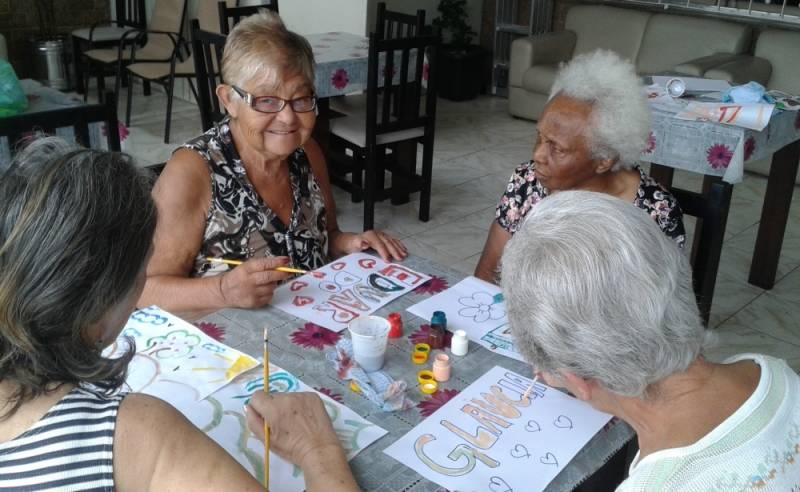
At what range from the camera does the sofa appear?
517 cm

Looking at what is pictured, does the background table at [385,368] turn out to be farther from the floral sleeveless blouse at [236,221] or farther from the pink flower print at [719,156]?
the pink flower print at [719,156]

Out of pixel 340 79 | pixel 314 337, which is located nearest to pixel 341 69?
pixel 340 79

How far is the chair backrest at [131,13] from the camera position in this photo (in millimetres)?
6402

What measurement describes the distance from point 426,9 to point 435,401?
18.4ft

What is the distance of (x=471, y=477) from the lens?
42.5 inches

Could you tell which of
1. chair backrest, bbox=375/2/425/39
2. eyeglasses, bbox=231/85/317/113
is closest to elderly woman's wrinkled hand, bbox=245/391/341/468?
eyeglasses, bbox=231/85/317/113

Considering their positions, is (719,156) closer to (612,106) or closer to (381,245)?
(612,106)

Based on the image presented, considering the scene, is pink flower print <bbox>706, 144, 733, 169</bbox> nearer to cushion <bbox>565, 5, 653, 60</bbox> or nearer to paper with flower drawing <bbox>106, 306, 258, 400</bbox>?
paper with flower drawing <bbox>106, 306, 258, 400</bbox>

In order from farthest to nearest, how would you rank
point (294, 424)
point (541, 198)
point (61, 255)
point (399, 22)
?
point (399, 22) → point (541, 198) → point (294, 424) → point (61, 255)

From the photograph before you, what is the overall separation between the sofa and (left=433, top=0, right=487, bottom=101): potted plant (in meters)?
0.63

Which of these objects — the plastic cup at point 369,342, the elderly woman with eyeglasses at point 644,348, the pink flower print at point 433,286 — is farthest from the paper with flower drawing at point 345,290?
the elderly woman with eyeglasses at point 644,348

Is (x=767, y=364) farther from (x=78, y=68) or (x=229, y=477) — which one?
(x=78, y=68)

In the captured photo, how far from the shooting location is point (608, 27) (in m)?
5.72

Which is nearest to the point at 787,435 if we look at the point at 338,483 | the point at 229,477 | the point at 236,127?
the point at 338,483
